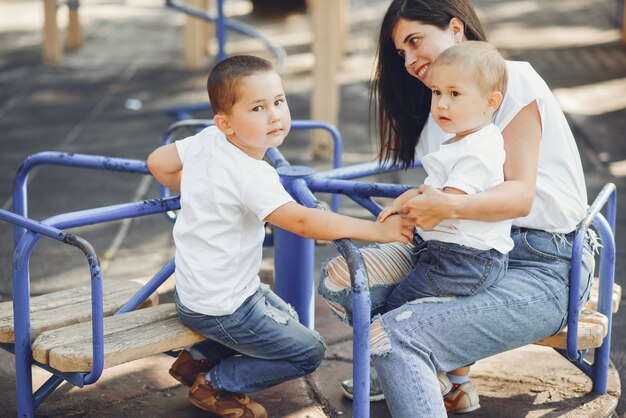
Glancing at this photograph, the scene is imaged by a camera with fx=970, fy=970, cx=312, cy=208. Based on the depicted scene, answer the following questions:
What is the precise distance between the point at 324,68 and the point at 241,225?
3.55m

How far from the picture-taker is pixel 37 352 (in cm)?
271

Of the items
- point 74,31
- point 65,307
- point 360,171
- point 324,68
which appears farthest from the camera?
point 74,31

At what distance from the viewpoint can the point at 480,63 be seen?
2590 millimetres

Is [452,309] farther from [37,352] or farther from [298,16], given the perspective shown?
[298,16]

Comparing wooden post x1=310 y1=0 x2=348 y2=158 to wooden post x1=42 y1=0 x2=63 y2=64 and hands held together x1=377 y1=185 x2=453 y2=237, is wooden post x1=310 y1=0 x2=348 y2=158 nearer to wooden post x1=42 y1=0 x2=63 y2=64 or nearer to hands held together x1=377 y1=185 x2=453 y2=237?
wooden post x1=42 y1=0 x2=63 y2=64

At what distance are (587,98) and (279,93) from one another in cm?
525

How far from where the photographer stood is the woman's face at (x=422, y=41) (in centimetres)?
293

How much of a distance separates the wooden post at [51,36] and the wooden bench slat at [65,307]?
5.75 metres

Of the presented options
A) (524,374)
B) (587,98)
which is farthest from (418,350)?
(587,98)

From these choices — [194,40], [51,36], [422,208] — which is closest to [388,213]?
[422,208]

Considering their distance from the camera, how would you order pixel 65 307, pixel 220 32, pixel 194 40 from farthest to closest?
pixel 194 40 → pixel 220 32 → pixel 65 307

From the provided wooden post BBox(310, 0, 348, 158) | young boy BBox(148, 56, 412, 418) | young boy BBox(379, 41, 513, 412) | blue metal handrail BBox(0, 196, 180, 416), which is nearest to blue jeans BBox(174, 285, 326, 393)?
young boy BBox(148, 56, 412, 418)

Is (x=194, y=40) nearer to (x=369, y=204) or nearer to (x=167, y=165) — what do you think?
(x=369, y=204)

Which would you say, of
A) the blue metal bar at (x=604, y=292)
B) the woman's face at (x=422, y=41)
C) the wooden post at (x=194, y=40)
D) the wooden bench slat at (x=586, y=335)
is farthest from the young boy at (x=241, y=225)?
the wooden post at (x=194, y=40)
